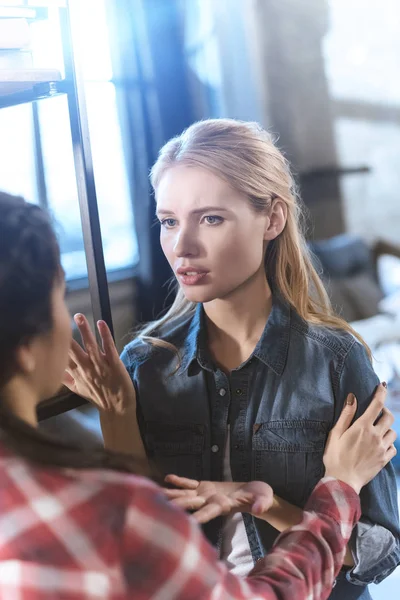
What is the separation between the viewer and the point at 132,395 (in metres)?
1.01

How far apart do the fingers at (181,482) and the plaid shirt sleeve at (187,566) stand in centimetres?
12

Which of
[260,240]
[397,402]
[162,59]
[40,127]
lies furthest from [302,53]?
[260,240]

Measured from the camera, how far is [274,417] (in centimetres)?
97

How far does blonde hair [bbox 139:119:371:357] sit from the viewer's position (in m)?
0.93

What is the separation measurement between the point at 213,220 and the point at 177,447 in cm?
32

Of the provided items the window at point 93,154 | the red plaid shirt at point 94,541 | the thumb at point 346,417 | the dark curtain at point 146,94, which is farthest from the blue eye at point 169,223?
the dark curtain at point 146,94

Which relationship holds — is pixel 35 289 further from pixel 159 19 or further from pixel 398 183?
pixel 398 183

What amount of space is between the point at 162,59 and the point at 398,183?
1565 mm

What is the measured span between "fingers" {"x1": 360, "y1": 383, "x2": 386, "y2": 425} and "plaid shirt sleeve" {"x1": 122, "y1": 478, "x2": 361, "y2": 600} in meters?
0.23

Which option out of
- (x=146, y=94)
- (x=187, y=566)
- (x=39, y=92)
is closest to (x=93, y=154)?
(x=146, y=94)

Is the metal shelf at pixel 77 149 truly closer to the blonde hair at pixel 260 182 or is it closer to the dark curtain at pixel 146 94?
the blonde hair at pixel 260 182

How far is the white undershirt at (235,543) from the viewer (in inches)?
38.3

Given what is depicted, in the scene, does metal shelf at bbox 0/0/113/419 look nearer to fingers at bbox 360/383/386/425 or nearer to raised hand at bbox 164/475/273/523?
raised hand at bbox 164/475/273/523

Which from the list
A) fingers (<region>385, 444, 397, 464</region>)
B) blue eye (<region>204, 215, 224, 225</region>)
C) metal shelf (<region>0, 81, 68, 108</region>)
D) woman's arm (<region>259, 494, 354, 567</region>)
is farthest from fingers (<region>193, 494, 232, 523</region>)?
metal shelf (<region>0, 81, 68, 108</region>)
